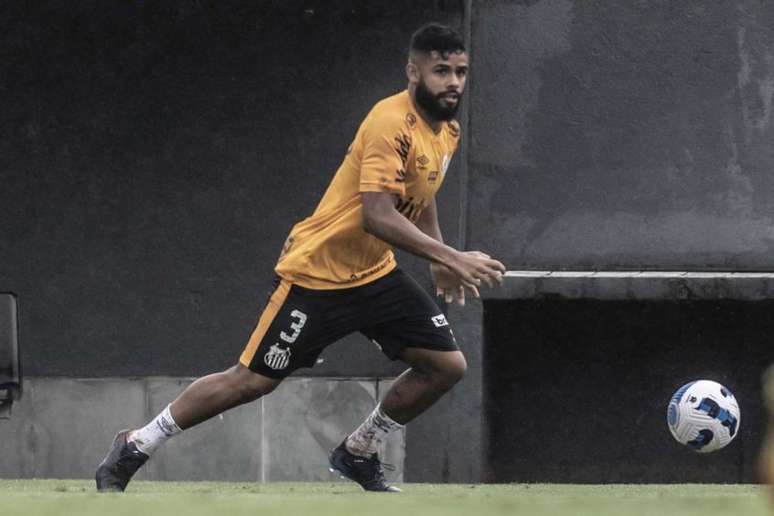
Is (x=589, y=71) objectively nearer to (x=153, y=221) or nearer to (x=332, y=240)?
(x=153, y=221)

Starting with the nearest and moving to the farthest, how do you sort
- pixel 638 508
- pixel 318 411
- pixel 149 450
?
pixel 638 508 → pixel 149 450 → pixel 318 411

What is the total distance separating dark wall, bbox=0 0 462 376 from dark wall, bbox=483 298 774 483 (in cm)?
105

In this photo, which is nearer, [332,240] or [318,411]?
[332,240]

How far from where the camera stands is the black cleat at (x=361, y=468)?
8141 mm

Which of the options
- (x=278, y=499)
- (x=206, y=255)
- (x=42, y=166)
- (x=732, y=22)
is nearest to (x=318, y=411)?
(x=206, y=255)

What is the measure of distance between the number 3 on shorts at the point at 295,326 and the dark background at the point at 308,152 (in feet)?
13.7

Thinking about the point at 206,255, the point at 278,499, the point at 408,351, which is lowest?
the point at 278,499

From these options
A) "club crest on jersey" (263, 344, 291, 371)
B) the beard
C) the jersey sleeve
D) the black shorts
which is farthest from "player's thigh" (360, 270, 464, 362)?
the beard

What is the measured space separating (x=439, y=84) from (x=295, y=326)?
1229 mm

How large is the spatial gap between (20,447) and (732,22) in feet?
18.2

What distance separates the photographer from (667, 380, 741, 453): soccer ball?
26.7 ft

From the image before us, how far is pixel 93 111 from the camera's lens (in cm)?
1189

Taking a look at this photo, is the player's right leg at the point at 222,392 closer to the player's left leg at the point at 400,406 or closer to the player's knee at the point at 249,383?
the player's knee at the point at 249,383

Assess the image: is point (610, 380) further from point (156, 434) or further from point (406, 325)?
point (156, 434)
